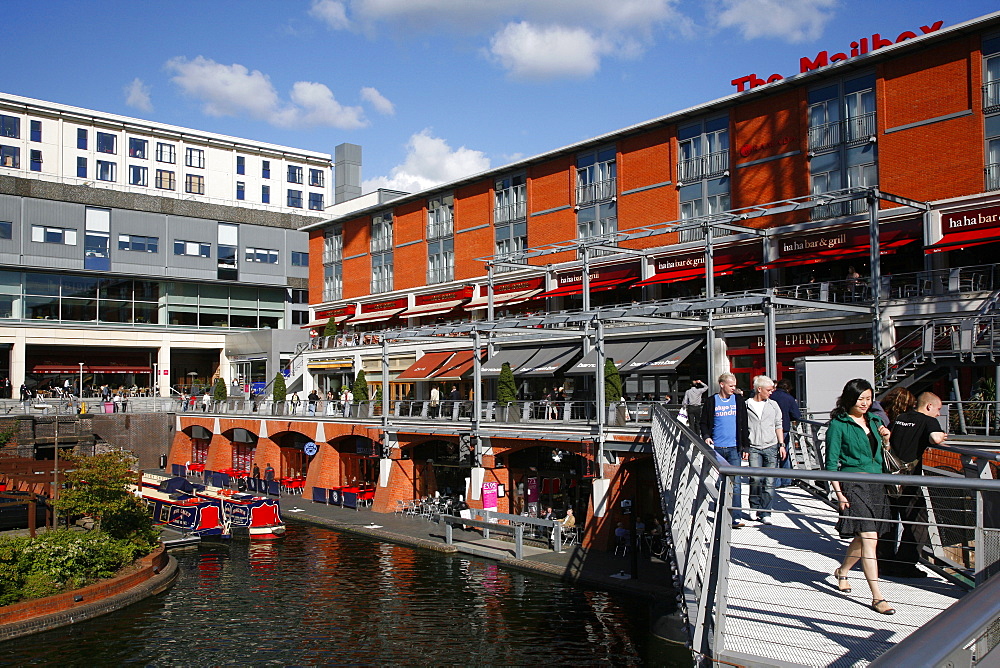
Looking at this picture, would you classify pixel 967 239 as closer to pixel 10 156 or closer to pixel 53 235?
pixel 53 235

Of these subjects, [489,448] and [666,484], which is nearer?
[666,484]

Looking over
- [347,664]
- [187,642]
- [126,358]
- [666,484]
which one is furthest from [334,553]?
[126,358]

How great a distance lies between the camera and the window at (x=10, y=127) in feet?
204

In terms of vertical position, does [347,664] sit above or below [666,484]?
below

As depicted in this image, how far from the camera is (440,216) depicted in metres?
48.1

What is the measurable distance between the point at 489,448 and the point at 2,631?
1711 centimetres

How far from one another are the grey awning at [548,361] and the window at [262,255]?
36.3 metres

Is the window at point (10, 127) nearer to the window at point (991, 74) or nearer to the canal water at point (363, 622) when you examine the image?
the canal water at point (363, 622)

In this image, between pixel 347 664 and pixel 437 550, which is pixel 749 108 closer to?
pixel 437 550

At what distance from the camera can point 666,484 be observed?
11.7 metres

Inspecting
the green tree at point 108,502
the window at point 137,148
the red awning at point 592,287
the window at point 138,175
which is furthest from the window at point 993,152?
the window at point 137,148

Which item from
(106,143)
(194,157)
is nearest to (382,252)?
(194,157)

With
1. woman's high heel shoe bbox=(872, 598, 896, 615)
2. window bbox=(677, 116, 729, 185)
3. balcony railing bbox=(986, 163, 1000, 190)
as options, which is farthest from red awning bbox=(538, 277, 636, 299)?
woman's high heel shoe bbox=(872, 598, 896, 615)

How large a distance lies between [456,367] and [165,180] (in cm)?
4197
